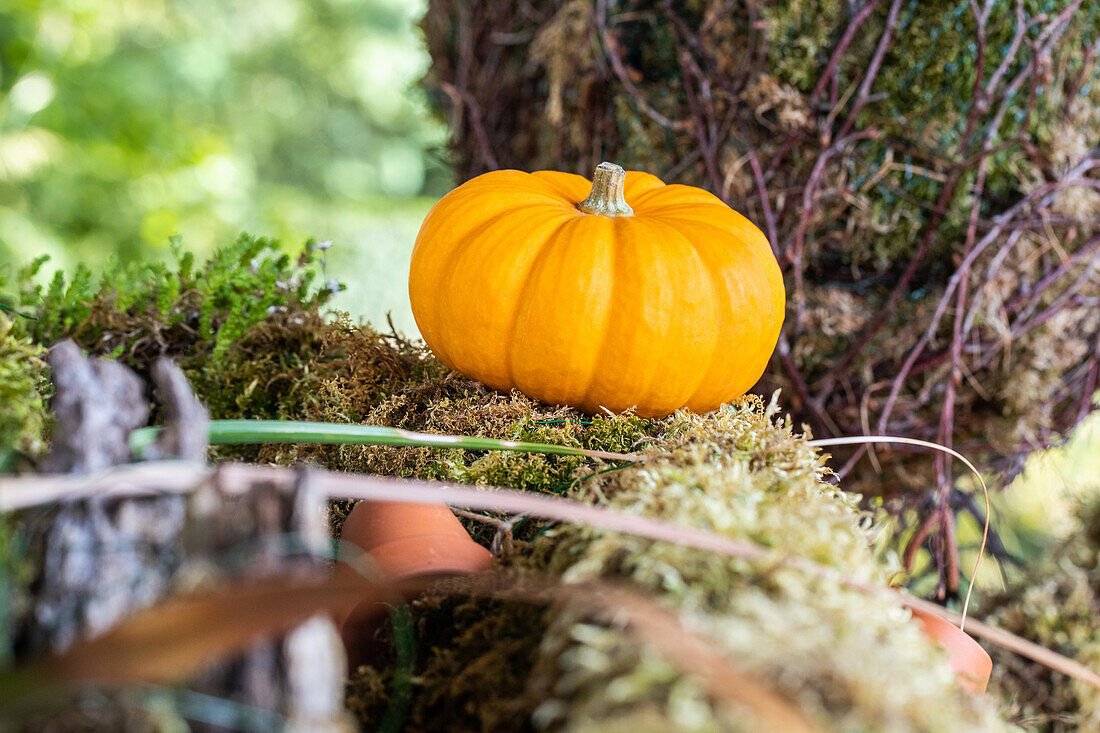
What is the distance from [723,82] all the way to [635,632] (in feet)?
4.83

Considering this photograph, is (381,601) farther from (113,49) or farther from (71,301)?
(113,49)

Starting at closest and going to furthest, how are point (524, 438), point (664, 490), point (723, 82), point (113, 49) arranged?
point (664, 490) < point (524, 438) < point (723, 82) < point (113, 49)

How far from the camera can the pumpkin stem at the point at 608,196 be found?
111 cm

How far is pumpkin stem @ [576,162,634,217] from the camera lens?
1.11 metres

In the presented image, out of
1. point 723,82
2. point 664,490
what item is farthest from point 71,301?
point 723,82

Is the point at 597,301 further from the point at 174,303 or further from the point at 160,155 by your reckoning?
the point at 160,155

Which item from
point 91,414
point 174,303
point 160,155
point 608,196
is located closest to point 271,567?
point 91,414

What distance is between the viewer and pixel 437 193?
9.96 meters

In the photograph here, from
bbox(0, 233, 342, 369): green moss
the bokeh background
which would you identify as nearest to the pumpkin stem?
bbox(0, 233, 342, 369): green moss

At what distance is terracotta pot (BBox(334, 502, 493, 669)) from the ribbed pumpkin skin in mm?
321

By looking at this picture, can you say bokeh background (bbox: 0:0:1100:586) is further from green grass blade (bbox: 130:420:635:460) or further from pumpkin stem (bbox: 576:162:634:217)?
green grass blade (bbox: 130:420:635:460)

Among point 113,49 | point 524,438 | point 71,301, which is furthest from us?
point 113,49

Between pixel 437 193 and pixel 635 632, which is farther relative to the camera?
pixel 437 193

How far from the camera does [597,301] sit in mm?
1033
